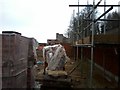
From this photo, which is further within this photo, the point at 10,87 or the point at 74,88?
the point at 74,88

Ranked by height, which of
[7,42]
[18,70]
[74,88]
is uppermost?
[7,42]

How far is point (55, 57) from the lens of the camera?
1211cm

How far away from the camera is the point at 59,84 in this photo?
10469 mm

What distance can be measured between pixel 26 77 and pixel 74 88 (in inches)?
67.3

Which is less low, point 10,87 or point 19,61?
point 19,61

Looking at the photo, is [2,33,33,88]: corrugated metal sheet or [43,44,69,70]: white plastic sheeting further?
[43,44,69,70]: white plastic sheeting

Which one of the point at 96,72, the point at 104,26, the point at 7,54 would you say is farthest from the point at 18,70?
the point at 96,72

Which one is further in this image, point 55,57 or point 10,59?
→ point 55,57

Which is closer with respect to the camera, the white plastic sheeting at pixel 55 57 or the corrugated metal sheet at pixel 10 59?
the corrugated metal sheet at pixel 10 59

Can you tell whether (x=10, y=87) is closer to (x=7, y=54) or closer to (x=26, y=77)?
(x=7, y=54)

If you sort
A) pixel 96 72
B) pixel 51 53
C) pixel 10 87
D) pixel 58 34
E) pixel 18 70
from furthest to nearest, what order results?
pixel 58 34 → pixel 96 72 → pixel 51 53 → pixel 18 70 → pixel 10 87

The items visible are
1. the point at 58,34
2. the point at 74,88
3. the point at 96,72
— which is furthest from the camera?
the point at 58,34

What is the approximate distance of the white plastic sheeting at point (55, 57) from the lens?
12.0m

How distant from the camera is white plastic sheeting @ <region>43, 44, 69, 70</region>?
12031 millimetres
